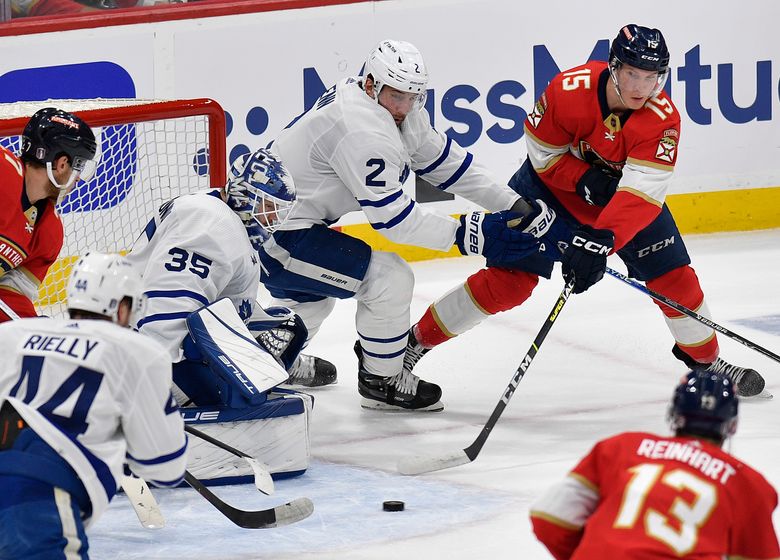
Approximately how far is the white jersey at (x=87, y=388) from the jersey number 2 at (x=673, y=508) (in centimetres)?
81

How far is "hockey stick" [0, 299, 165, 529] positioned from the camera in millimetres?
3172

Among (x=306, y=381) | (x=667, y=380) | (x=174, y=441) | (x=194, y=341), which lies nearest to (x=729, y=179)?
(x=667, y=380)

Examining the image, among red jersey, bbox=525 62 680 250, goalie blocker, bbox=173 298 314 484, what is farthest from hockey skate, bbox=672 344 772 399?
goalie blocker, bbox=173 298 314 484

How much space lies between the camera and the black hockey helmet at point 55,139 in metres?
3.50

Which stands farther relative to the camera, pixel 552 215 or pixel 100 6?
pixel 100 6

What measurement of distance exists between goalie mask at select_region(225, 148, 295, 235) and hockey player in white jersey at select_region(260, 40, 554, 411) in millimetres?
394

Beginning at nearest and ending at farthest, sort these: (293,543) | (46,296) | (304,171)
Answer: (293,543)
(304,171)
(46,296)

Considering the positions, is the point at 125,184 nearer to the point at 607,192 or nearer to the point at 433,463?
the point at 607,192

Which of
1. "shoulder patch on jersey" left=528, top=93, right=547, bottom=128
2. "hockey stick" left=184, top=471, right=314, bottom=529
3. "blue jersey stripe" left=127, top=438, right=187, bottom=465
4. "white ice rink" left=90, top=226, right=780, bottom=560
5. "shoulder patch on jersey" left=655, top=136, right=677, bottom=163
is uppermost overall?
"shoulder patch on jersey" left=528, top=93, right=547, bottom=128

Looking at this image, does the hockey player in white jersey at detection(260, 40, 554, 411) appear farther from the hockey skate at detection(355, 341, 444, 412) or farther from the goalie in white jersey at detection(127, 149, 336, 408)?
the goalie in white jersey at detection(127, 149, 336, 408)

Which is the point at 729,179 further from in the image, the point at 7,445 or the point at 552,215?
the point at 7,445

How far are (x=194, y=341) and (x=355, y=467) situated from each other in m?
0.60

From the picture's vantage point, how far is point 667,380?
4.59 meters

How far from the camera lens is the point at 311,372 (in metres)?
4.66
